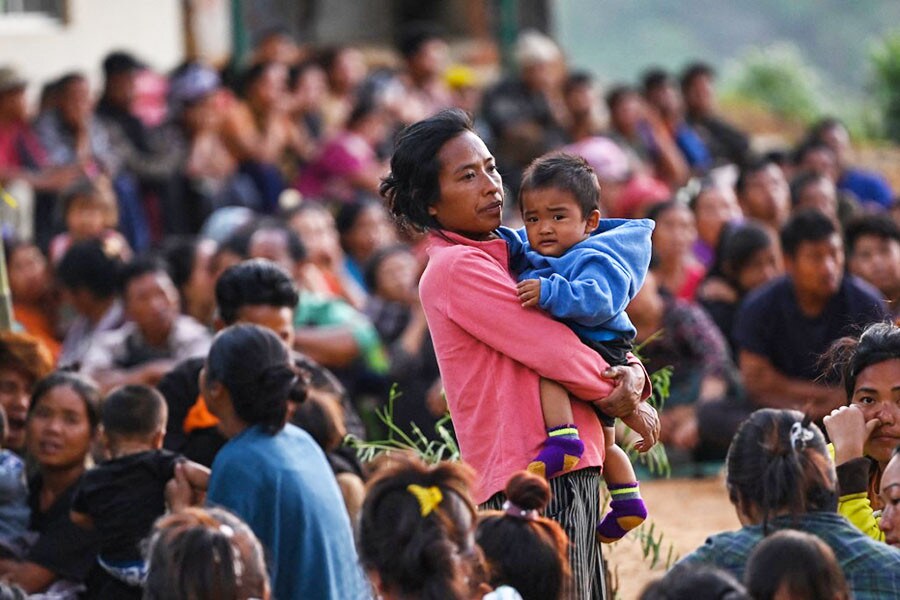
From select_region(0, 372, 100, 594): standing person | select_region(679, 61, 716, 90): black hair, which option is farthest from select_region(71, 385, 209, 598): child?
select_region(679, 61, 716, 90): black hair

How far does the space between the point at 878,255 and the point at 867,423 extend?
4830 millimetres

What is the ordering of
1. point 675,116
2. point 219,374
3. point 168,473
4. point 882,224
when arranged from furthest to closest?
point 675,116, point 882,224, point 168,473, point 219,374

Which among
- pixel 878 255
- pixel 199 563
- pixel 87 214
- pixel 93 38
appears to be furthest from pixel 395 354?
pixel 93 38

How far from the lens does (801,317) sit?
948 cm

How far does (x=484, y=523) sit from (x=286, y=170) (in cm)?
924

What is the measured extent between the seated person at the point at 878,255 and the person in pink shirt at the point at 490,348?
532 centimetres

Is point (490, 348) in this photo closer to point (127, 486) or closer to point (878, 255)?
point (127, 486)

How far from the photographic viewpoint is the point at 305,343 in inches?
371

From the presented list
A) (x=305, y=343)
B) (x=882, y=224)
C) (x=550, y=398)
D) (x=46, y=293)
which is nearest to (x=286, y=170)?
(x=46, y=293)

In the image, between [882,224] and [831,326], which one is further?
[882,224]

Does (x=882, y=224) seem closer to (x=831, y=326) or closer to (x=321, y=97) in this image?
(x=831, y=326)

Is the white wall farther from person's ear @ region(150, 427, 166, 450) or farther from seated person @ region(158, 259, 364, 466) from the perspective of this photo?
person's ear @ region(150, 427, 166, 450)

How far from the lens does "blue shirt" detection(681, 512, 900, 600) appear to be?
4.45 metres

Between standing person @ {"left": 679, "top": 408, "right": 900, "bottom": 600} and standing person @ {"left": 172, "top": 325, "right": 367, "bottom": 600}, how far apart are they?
1435mm
